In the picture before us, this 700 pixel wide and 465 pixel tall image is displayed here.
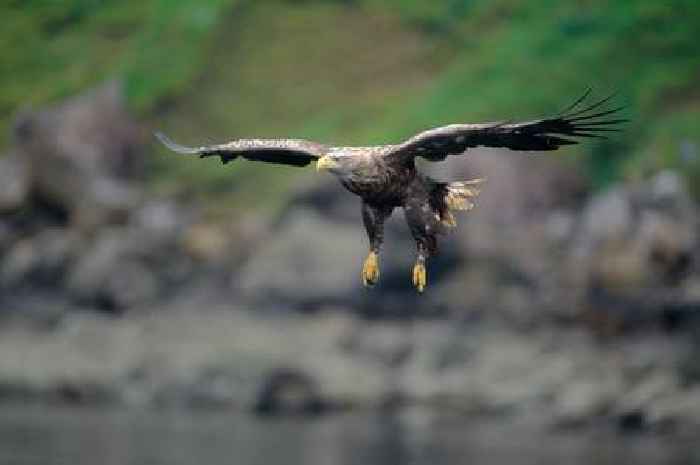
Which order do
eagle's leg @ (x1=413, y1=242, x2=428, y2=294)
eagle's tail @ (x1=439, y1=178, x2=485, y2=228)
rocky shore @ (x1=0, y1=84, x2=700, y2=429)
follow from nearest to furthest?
eagle's leg @ (x1=413, y1=242, x2=428, y2=294)
eagle's tail @ (x1=439, y1=178, x2=485, y2=228)
rocky shore @ (x1=0, y1=84, x2=700, y2=429)

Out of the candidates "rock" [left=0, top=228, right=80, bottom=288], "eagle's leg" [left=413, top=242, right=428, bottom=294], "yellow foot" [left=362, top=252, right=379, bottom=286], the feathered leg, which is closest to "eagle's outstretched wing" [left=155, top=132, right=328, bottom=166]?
the feathered leg

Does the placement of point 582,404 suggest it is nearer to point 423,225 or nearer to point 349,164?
point 423,225

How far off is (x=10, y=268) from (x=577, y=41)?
15980 mm

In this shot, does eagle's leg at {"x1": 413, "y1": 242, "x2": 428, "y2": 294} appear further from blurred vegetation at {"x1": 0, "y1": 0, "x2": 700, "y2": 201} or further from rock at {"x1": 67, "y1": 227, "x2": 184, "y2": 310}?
rock at {"x1": 67, "y1": 227, "x2": 184, "y2": 310}

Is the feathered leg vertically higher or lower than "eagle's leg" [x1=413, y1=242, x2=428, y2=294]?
higher

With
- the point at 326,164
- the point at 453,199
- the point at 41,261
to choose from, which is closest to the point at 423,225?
the point at 453,199

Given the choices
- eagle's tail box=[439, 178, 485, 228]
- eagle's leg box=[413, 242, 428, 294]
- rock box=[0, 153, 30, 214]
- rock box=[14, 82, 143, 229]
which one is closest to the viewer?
eagle's leg box=[413, 242, 428, 294]

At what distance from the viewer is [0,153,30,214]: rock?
1575 inches

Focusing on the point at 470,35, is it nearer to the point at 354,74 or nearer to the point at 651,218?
the point at 354,74

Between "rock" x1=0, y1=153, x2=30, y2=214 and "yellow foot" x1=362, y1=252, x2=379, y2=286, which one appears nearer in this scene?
"yellow foot" x1=362, y1=252, x2=379, y2=286

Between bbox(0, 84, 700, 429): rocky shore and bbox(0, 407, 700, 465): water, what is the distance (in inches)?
36.4

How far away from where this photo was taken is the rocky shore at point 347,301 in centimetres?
3244

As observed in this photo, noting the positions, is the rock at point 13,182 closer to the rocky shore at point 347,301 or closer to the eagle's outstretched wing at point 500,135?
the rocky shore at point 347,301

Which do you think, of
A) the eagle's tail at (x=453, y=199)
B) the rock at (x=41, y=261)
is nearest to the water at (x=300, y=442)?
the rock at (x=41, y=261)
